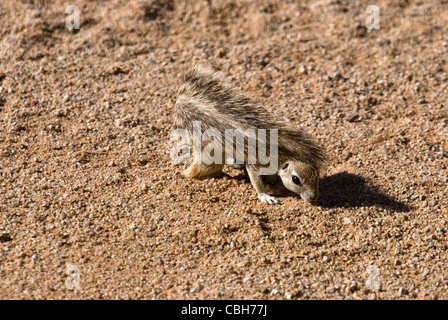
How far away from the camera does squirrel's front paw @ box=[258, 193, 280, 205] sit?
549 centimetres

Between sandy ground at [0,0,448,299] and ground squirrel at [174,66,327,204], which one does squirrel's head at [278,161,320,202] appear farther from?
sandy ground at [0,0,448,299]

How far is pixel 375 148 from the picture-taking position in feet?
20.2

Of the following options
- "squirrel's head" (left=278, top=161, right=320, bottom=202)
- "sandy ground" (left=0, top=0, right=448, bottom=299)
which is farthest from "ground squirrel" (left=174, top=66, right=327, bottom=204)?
"sandy ground" (left=0, top=0, right=448, bottom=299)

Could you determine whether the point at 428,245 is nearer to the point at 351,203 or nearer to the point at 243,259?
the point at 351,203

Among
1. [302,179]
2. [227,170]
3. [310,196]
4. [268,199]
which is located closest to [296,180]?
[302,179]

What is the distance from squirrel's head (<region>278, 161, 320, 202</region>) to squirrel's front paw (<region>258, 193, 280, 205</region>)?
7.1 inches

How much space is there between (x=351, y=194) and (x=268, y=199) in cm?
84

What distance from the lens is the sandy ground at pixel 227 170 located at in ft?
15.3

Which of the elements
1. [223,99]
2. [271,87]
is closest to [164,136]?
[223,99]

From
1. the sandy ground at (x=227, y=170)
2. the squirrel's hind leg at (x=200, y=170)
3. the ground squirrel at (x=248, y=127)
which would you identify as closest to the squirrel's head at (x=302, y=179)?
the ground squirrel at (x=248, y=127)

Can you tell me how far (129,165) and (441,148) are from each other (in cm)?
339

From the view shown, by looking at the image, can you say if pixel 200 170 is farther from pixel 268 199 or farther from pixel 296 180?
pixel 296 180

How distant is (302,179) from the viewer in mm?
5305

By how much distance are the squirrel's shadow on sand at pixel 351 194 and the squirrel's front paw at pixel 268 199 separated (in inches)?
16.4
